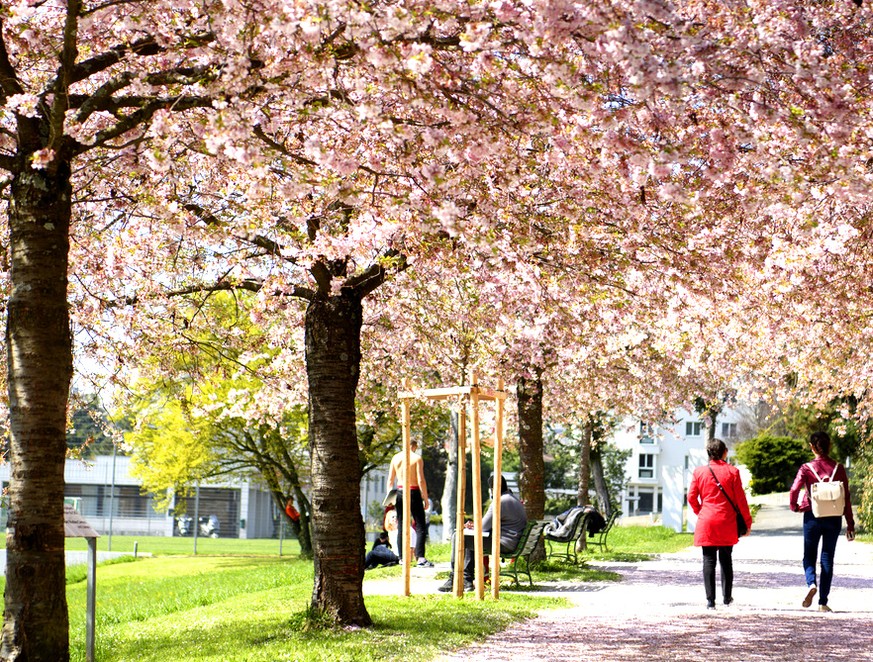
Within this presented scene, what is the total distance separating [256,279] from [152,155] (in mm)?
6187

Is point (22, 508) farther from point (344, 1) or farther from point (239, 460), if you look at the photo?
point (239, 460)

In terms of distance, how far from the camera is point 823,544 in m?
12.4

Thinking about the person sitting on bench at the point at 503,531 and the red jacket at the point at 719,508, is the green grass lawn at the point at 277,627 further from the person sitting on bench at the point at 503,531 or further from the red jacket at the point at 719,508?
the red jacket at the point at 719,508

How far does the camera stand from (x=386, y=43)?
6.48 m

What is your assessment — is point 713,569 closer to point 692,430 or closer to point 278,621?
point 278,621

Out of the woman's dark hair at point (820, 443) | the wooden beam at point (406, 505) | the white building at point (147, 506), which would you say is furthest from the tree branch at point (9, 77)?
the white building at point (147, 506)

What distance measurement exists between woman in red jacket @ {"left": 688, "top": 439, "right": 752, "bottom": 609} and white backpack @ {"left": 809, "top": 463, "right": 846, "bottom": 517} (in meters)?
0.93

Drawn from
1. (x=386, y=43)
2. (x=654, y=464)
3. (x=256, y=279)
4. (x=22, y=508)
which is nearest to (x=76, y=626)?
(x=256, y=279)

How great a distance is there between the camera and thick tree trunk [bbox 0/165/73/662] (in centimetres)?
757

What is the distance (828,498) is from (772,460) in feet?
126

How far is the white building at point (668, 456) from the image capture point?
54938 mm

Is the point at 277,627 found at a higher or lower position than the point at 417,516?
lower

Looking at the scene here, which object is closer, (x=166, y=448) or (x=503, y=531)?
(x=503, y=531)

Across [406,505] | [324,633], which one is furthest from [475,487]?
[324,633]
